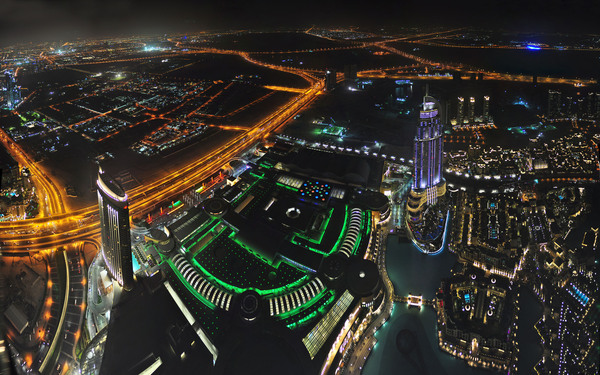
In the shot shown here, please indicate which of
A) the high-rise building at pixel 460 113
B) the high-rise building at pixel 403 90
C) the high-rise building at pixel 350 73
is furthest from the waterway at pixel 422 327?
the high-rise building at pixel 350 73

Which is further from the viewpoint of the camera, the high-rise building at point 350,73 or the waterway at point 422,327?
the high-rise building at point 350,73

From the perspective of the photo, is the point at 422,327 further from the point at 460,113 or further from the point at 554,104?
the point at 554,104

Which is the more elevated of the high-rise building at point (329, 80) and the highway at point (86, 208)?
the high-rise building at point (329, 80)

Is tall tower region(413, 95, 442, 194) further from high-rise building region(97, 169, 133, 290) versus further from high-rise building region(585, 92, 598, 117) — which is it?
high-rise building region(585, 92, 598, 117)

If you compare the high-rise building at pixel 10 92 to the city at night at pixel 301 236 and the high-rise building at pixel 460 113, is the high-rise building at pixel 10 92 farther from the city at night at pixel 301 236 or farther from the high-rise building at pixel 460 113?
the high-rise building at pixel 460 113

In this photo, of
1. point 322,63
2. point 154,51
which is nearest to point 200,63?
point 154,51

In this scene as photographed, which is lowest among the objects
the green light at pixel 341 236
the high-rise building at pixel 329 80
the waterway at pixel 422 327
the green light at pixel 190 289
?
the waterway at pixel 422 327

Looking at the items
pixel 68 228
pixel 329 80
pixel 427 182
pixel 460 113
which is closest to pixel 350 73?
pixel 329 80
